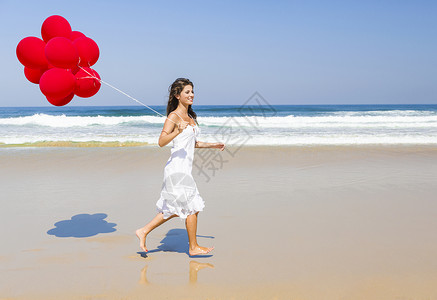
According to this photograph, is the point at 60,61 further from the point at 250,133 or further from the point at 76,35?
the point at 250,133

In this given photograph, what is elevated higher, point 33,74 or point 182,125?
point 33,74

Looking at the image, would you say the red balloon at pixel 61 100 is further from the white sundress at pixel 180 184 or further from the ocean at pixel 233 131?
the ocean at pixel 233 131

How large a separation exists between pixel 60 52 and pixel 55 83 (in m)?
0.30

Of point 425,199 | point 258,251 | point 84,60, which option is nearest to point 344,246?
point 258,251

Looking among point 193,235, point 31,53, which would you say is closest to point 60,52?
point 31,53

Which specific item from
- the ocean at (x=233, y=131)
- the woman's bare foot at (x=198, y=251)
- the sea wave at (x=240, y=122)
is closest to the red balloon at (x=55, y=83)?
the woman's bare foot at (x=198, y=251)

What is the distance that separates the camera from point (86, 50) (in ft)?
13.3

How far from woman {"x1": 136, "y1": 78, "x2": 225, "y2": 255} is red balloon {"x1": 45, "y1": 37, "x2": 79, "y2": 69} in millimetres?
1067

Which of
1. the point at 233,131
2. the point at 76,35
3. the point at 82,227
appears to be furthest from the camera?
the point at 233,131

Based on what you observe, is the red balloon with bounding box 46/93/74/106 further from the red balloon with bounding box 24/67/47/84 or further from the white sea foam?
the white sea foam

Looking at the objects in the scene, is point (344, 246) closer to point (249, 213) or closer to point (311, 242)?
point (311, 242)

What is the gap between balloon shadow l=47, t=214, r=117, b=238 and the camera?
430 centimetres

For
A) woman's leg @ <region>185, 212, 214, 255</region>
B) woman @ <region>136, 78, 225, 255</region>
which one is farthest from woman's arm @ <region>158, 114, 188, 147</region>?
woman's leg @ <region>185, 212, 214, 255</region>

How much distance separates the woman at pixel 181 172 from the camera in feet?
11.5
